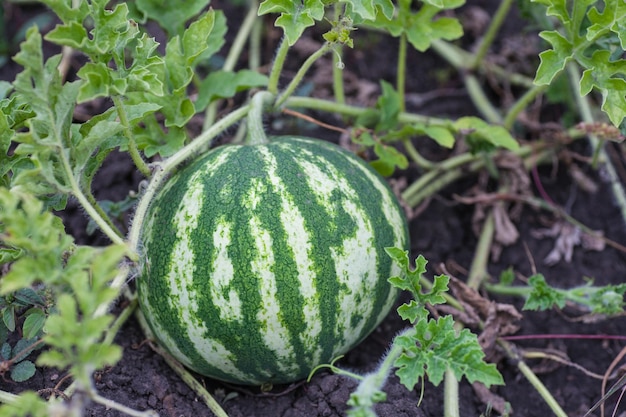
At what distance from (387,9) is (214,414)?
146 centimetres

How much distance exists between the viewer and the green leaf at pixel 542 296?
102 inches

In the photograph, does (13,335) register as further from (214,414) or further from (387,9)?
(387,9)

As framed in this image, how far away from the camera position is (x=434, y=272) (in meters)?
3.13

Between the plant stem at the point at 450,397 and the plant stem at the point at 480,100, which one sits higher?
the plant stem at the point at 480,100

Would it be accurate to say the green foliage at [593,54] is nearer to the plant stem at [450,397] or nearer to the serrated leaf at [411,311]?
the serrated leaf at [411,311]

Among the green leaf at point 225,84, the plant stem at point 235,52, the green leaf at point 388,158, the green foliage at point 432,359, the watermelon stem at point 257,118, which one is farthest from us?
the plant stem at point 235,52

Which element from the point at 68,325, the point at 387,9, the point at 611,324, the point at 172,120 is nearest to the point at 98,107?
the point at 172,120

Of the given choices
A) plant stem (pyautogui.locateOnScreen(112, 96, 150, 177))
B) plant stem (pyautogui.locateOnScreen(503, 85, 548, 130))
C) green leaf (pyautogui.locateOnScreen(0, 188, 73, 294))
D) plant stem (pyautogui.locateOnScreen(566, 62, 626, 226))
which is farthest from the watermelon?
plant stem (pyautogui.locateOnScreen(566, 62, 626, 226))

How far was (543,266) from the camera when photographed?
3.22 metres

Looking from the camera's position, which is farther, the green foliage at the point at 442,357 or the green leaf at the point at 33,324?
the green leaf at the point at 33,324

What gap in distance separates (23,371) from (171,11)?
1.46 metres

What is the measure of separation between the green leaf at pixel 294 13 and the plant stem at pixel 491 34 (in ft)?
4.87

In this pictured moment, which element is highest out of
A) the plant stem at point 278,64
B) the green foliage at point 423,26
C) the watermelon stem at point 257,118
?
the green foliage at point 423,26

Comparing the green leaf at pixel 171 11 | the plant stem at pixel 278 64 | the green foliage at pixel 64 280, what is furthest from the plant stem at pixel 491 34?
the green foliage at pixel 64 280
